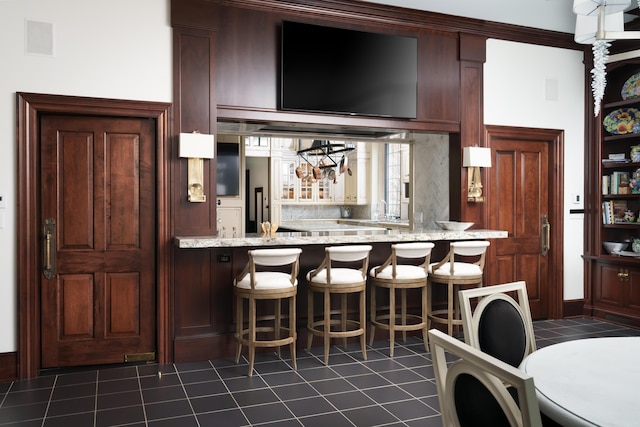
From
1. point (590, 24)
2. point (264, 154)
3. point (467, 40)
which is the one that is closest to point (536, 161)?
point (467, 40)

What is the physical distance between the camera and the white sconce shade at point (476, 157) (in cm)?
530

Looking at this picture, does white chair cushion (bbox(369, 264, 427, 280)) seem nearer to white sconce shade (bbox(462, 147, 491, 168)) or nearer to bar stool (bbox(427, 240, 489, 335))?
bar stool (bbox(427, 240, 489, 335))

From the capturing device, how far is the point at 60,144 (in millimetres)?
4176

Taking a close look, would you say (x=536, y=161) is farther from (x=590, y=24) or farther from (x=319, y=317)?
(x=590, y=24)

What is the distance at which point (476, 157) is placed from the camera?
17.4 feet

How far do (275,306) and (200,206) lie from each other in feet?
3.47

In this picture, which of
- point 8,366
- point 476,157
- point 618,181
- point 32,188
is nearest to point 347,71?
point 476,157

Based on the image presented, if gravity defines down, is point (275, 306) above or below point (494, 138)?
below

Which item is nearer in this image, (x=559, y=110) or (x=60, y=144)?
(x=60, y=144)

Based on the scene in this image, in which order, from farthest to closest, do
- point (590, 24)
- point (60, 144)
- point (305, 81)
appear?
point (305, 81)
point (60, 144)
point (590, 24)

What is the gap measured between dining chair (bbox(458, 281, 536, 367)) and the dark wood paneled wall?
2.61 meters

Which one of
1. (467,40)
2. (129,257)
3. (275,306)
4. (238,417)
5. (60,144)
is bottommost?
(238,417)

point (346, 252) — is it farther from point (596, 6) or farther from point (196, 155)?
point (596, 6)

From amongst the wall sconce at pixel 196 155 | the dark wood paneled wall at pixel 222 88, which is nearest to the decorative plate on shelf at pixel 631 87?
the dark wood paneled wall at pixel 222 88
